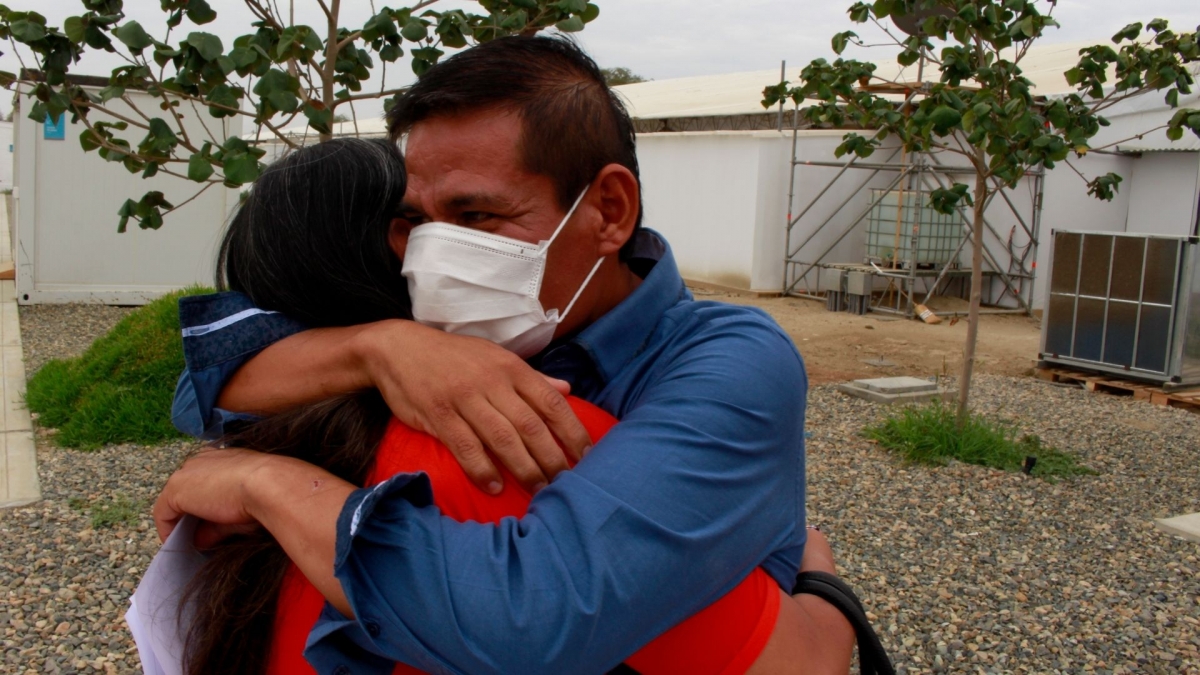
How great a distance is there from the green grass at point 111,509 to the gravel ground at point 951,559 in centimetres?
2

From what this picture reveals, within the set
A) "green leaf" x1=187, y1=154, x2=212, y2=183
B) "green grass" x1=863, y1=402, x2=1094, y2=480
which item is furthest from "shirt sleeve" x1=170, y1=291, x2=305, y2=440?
"green grass" x1=863, y1=402, x2=1094, y2=480

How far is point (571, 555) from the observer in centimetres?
107

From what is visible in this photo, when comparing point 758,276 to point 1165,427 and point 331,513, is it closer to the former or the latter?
point 1165,427

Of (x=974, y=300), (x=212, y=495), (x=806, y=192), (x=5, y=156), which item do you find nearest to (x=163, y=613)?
(x=212, y=495)

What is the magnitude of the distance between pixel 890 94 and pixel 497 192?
47.3ft

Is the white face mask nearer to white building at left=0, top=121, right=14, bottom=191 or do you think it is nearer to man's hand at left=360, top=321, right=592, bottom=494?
man's hand at left=360, top=321, right=592, bottom=494

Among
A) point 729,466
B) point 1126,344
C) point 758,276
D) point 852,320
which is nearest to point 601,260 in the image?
point 729,466

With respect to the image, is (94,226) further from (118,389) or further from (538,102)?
(538,102)

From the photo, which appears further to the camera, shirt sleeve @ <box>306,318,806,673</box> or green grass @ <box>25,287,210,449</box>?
green grass @ <box>25,287,210,449</box>

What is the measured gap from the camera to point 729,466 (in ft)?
3.94

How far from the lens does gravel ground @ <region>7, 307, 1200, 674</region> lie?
3871mm

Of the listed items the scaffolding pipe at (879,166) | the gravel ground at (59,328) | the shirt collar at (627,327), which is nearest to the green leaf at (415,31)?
the shirt collar at (627,327)

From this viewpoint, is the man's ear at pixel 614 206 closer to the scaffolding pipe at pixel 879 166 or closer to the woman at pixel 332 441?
the woman at pixel 332 441

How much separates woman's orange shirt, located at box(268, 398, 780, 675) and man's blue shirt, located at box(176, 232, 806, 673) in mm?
31
